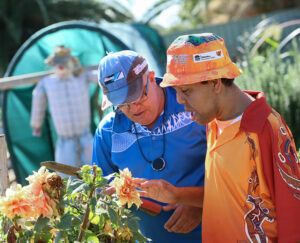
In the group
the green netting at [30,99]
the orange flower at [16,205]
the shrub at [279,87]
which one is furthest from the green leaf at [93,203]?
the green netting at [30,99]

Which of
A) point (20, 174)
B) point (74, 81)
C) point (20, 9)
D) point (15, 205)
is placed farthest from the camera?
point (20, 9)

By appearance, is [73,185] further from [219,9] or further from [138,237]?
[219,9]

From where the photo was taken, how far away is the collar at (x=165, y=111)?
1.82 metres

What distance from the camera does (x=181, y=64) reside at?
1419 mm

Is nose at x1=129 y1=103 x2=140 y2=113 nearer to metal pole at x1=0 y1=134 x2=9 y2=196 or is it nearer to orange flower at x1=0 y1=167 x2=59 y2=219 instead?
metal pole at x1=0 y1=134 x2=9 y2=196

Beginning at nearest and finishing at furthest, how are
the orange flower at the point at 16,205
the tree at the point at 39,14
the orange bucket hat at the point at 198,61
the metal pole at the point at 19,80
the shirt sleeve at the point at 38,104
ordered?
the orange flower at the point at 16,205 < the orange bucket hat at the point at 198,61 < the metal pole at the point at 19,80 < the shirt sleeve at the point at 38,104 < the tree at the point at 39,14

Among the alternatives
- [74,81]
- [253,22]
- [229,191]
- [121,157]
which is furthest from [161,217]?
[253,22]

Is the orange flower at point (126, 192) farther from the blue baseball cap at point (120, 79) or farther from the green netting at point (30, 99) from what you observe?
the green netting at point (30, 99)

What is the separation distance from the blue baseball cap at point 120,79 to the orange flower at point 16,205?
0.63 m

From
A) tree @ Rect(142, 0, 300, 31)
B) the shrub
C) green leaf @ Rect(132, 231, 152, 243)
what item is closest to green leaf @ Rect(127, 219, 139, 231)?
green leaf @ Rect(132, 231, 152, 243)

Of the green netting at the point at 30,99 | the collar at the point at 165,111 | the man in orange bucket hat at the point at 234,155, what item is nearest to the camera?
the man in orange bucket hat at the point at 234,155

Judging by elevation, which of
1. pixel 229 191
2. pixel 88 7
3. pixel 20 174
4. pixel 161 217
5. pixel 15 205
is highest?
pixel 88 7

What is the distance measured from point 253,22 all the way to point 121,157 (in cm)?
1043

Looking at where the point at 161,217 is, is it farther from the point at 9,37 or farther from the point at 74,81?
the point at 9,37
